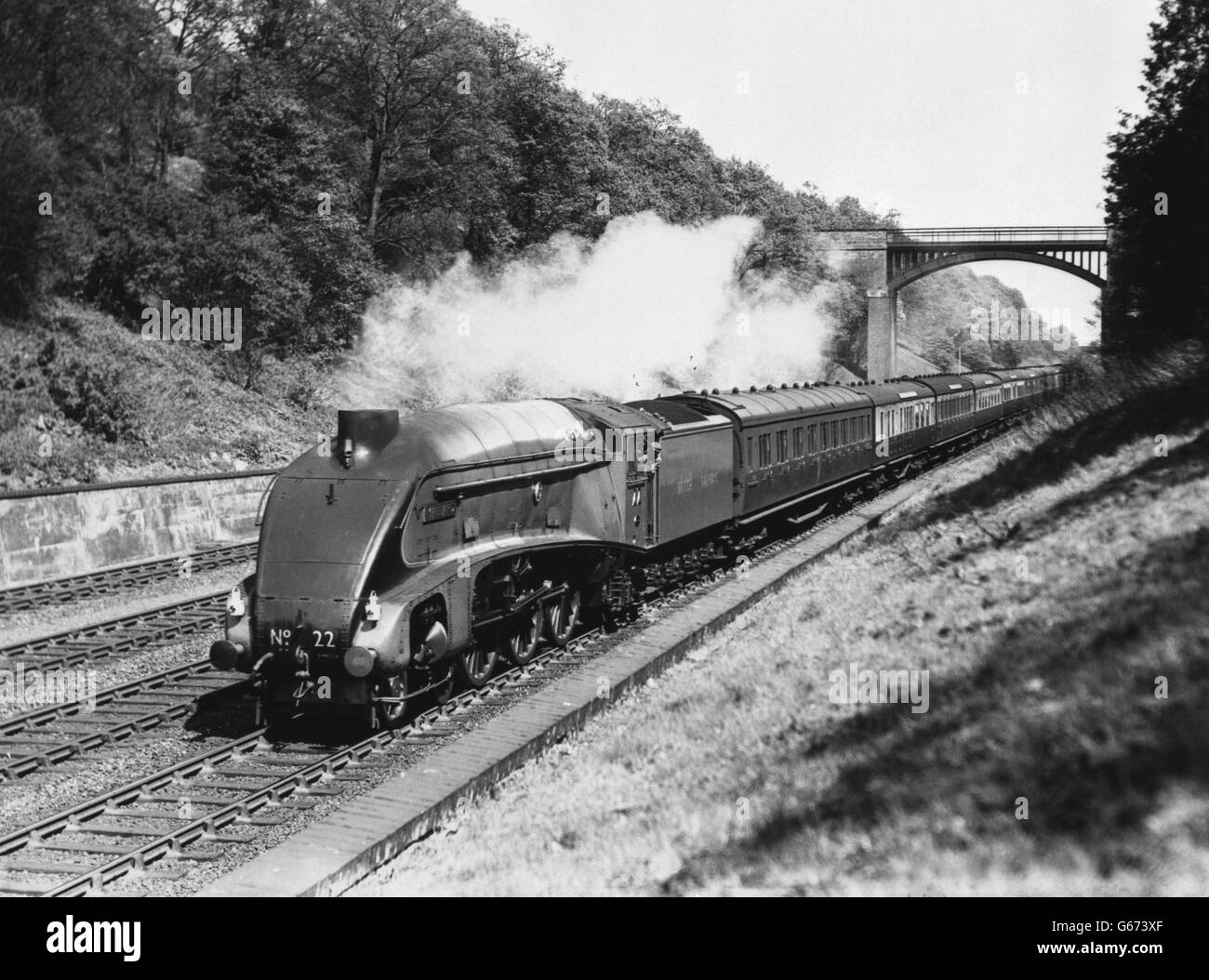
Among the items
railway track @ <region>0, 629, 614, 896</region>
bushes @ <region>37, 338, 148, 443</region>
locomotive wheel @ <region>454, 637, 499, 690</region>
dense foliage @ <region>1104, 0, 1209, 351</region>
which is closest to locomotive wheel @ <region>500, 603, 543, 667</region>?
locomotive wheel @ <region>454, 637, 499, 690</region>

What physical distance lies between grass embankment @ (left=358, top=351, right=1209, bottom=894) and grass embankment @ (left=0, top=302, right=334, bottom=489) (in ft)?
53.7

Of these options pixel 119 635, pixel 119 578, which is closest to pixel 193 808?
pixel 119 635

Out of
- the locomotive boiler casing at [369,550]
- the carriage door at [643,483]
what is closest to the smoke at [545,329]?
the carriage door at [643,483]

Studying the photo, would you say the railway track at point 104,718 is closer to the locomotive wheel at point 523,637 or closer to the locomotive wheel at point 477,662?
the locomotive wheel at point 477,662

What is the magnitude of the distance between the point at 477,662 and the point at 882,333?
7029 centimetres

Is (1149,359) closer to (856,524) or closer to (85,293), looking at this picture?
(856,524)

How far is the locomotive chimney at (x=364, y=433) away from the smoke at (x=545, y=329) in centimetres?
2501

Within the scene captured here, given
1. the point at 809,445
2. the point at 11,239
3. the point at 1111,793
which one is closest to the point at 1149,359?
the point at 809,445

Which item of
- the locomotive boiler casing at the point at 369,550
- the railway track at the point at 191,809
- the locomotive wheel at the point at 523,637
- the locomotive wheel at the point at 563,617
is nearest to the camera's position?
the railway track at the point at 191,809

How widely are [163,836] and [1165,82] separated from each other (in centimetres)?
2692

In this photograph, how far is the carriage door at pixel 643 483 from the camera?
16281 mm

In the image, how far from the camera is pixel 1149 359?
956 inches

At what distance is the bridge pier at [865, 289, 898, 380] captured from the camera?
7844cm

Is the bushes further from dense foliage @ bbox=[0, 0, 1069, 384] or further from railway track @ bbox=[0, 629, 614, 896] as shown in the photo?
railway track @ bbox=[0, 629, 614, 896]
